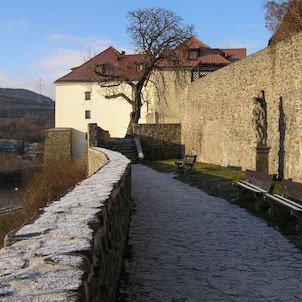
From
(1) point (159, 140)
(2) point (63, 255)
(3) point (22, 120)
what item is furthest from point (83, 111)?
(3) point (22, 120)

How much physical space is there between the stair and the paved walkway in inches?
539

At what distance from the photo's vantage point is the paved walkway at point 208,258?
443cm

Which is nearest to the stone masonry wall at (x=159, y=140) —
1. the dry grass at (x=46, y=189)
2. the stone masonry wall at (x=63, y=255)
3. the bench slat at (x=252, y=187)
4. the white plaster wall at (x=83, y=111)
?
the dry grass at (x=46, y=189)

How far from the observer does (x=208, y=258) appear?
18.3 feet

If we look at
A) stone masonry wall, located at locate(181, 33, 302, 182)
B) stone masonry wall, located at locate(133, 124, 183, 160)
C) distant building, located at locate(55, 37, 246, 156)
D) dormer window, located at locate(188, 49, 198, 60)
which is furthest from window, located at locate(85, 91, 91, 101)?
stone masonry wall, located at locate(181, 33, 302, 182)

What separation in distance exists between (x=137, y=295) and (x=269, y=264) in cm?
182

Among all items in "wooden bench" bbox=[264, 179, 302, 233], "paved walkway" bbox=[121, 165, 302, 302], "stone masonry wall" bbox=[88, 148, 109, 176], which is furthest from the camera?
"stone masonry wall" bbox=[88, 148, 109, 176]

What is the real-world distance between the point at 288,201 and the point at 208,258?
2024 millimetres

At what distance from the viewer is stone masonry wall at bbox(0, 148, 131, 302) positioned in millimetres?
1961

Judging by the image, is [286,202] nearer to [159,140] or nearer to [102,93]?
[159,140]

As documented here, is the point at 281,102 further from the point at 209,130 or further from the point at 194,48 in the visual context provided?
the point at 194,48

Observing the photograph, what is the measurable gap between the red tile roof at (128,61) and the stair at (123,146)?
40.2 ft

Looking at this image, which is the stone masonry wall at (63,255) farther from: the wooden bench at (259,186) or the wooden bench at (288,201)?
the wooden bench at (259,186)

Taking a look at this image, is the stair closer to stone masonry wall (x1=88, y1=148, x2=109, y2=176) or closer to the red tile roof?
stone masonry wall (x1=88, y1=148, x2=109, y2=176)
